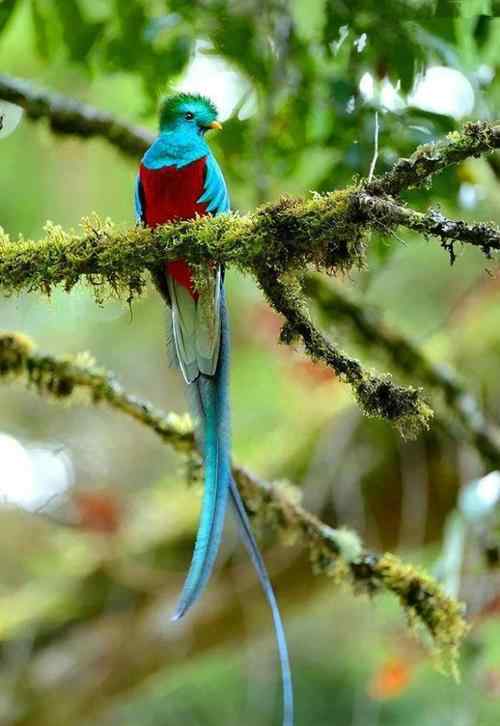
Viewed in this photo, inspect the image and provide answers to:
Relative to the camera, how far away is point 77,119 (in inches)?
123

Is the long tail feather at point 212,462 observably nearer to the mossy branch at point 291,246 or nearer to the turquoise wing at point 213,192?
the turquoise wing at point 213,192

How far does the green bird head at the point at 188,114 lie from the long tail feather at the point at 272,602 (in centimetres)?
94

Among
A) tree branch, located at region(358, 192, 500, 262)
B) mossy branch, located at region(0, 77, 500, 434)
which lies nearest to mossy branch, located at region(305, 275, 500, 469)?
mossy branch, located at region(0, 77, 500, 434)

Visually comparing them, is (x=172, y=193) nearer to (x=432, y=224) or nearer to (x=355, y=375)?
(x=355, y=375)

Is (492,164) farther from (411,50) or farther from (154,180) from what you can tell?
(154,180)

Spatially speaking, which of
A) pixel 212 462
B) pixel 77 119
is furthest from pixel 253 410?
pixel 212 462

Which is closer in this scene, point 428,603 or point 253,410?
point 428,603

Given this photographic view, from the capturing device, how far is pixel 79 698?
3.43 m

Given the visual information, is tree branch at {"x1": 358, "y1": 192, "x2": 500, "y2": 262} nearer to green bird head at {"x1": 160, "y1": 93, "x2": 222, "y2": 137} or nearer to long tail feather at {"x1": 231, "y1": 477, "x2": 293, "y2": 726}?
long tail feather at {"x1": 231, "y1": 477, "x2": 293, "y2": 726}

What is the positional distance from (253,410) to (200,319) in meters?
3.34

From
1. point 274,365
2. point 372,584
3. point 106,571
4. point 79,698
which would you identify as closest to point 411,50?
point 372,584

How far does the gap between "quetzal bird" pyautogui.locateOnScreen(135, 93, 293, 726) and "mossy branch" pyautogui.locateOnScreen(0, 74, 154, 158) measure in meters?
0.77

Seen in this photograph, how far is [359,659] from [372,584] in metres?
2.83

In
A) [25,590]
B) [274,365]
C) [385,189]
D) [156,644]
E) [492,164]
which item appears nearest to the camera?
[385,189]
